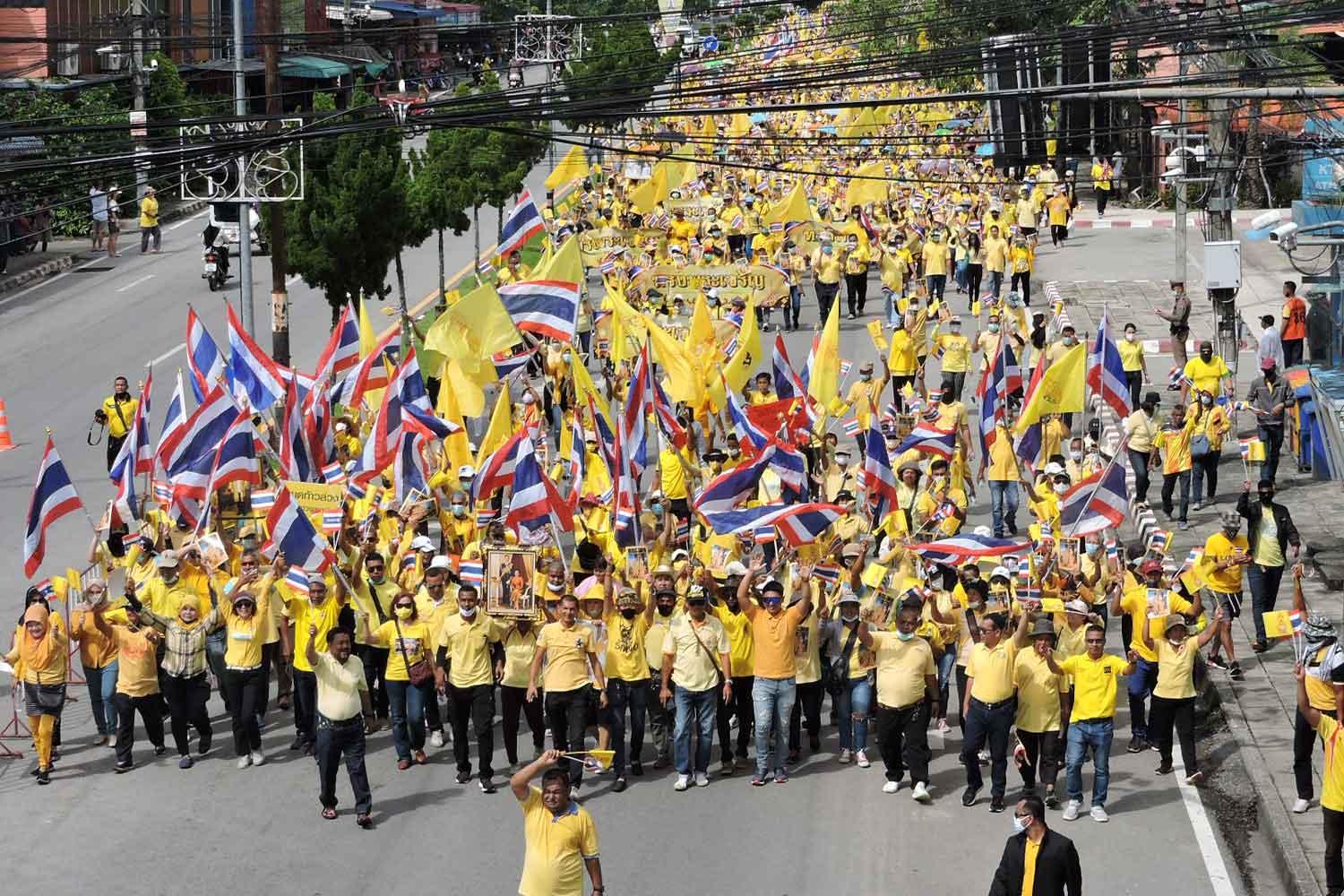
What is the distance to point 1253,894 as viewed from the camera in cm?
1244

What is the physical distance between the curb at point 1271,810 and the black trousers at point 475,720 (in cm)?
508

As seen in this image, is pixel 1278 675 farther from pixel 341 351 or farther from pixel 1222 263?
pixel 1222 263

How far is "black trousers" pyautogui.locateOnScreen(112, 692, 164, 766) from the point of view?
14828mm

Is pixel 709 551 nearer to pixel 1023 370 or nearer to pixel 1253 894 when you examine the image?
pixel 1253 894

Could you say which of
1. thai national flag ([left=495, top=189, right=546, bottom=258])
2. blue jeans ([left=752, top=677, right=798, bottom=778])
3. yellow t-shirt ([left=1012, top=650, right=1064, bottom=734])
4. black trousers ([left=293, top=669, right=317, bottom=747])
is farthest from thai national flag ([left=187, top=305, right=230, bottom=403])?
yellow t-shirt ([left=1012, top=650, right=1064, bottom=734])

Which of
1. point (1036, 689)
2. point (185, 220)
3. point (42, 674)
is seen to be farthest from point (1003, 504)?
point (185, 220)

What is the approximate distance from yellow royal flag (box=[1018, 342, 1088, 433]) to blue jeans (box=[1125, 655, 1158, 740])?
527cm

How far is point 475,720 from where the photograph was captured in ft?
46.8

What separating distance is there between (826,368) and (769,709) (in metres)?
7.82

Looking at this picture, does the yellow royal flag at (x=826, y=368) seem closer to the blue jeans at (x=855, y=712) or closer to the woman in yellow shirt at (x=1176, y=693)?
the blue jeans at (x=855, y=712)

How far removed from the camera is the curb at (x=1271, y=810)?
40.7 ft

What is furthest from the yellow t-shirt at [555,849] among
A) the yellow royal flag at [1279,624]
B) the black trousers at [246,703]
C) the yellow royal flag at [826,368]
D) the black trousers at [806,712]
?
the yellow royal flag at [826,368]

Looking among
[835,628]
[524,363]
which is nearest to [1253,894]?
[835,628]

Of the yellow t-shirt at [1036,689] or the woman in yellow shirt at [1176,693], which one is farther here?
the woman in yellow shirt at [1176,693]
